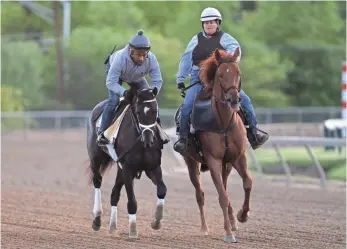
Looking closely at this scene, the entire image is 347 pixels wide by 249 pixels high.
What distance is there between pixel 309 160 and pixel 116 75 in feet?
40.6

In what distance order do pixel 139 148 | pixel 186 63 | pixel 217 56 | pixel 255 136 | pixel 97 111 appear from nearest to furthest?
pixel 217 56 → pixel 139 148 → pixel 255 136 → pixel 186 63 → pixel 97 111

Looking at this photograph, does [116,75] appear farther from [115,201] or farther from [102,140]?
[115,201]

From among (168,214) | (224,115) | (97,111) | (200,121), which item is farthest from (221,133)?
(168,214)

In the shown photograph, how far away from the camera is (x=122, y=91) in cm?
1126

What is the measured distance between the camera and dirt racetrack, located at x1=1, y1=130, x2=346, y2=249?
10508 mm

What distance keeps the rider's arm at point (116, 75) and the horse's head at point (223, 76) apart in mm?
947

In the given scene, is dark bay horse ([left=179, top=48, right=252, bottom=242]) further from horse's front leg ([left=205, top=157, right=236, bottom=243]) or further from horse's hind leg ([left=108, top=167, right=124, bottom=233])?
horse's hind leg ([left=108, top=167, right=124, bottom=233])

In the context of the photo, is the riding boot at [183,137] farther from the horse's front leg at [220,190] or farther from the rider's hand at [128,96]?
the rider's hand at [128,96]

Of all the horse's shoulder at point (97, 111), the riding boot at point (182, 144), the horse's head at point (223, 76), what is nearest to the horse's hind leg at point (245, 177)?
the riding boot at point (182, 144)

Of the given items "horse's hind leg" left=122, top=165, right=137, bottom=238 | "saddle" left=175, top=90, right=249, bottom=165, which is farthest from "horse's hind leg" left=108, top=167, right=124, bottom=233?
"saddle" left=175, top=90, right=249, bottom=165

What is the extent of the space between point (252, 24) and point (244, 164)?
45590 millimetres

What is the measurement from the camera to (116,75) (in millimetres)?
11289

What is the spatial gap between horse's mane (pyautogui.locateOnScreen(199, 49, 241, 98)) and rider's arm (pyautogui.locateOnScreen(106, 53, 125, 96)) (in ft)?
3.07

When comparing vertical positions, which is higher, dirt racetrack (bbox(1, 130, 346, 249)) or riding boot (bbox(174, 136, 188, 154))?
riding boot (bbox(174, 136, 188, 154))
